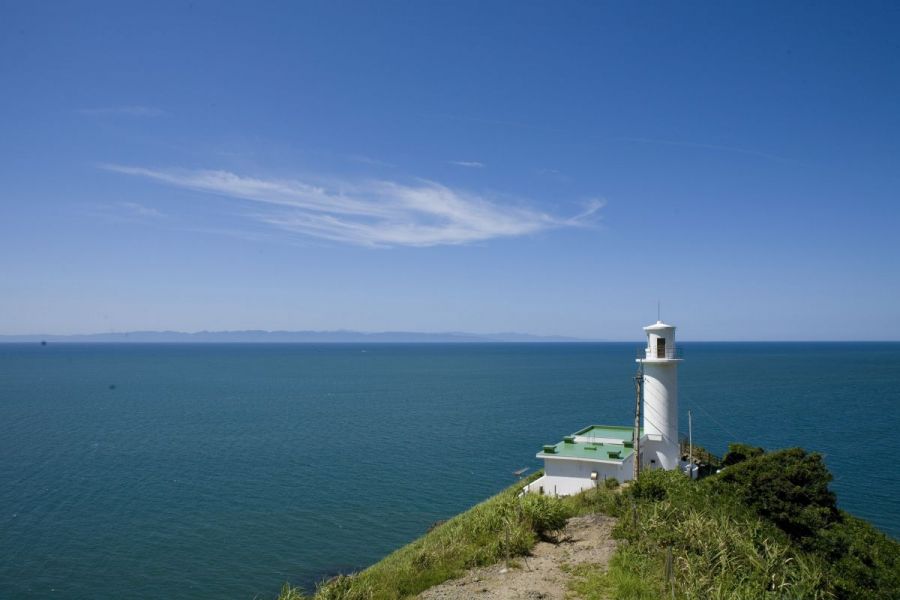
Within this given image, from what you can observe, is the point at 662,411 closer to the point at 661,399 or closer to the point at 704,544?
the point at 661,399

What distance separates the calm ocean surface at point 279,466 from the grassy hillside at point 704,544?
10986 millimetres

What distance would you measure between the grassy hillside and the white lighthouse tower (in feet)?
16.2

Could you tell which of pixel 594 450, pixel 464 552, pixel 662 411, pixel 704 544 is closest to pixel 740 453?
pixel 662 411

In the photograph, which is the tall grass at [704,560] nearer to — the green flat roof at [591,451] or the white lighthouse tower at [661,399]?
the green flat roof at [591,451]

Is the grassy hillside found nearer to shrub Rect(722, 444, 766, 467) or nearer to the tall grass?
the tall grass

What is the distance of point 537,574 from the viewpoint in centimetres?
1352

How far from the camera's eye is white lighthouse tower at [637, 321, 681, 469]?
28703 mm

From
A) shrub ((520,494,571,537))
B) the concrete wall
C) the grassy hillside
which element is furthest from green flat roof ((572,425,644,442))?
shrub ((520,494,571,537))

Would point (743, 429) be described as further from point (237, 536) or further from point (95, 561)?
point (95, 561)

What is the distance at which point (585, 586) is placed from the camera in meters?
12.5

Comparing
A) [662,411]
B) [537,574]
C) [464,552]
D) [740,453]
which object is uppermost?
[662,411]

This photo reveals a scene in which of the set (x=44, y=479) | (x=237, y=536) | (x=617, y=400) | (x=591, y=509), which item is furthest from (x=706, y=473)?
(x=617, y=400)

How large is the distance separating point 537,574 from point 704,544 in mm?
3908

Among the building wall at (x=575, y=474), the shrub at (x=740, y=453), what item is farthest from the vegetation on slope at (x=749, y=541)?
the shrub at (x=740, y=453)
